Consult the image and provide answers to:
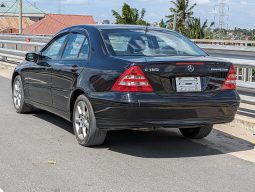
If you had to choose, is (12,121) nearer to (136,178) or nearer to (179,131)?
(179,131)

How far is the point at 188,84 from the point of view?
5969mm

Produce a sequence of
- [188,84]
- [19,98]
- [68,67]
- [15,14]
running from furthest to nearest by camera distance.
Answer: [15,14] < [19,98] < [68,67] < [188,84]

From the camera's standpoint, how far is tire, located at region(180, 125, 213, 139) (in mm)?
6969

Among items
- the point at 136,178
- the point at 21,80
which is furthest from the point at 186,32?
the point at 136,178

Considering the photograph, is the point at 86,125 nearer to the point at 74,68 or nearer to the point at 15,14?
the point at 74,68

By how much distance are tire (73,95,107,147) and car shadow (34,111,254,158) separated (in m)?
0.20

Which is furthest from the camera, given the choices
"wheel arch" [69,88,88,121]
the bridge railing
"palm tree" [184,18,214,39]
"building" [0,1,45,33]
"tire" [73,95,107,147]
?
"building" [0,1,45,33]

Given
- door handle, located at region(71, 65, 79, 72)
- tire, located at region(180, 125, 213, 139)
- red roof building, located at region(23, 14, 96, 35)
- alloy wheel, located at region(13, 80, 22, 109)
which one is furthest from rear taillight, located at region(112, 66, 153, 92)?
red roof building, located at region(23, 14, 96, 35)

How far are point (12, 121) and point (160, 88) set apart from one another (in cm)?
324

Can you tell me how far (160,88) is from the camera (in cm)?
584

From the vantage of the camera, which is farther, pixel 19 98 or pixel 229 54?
pixel 229 54

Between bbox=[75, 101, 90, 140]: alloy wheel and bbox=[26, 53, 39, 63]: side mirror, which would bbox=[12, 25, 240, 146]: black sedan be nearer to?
bbox=[75, 101, 90, 140]: alloy wheel

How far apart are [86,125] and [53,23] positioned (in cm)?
7586

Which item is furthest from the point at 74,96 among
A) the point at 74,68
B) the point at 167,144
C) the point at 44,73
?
the point at 167,144
